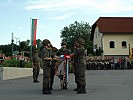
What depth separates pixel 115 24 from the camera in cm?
7062

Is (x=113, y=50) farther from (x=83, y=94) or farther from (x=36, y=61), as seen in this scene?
(x=83, y=94)

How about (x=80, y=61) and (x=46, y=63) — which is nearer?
(x=46, y=63)

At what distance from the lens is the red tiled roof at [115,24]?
2717 inches

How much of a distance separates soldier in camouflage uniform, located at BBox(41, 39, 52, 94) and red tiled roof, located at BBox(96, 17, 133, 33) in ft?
185

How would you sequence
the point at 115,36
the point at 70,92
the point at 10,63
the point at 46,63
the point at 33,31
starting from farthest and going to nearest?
the point at 115,36
the point at 33,31
the point at 10,63
the point at 70,92
the point at 46,63

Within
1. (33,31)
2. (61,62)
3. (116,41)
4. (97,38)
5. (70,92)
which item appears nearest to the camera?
(70,92)

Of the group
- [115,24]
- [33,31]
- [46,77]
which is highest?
[115,24]

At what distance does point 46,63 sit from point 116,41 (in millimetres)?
58991

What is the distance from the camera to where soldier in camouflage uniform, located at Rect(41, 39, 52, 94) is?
38.9 ft

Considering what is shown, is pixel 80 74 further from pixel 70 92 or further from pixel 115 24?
pixel 115 24

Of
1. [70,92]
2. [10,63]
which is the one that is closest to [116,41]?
[10,63]

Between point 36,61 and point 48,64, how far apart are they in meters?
6.07

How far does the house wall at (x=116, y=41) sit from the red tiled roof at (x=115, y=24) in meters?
1.09

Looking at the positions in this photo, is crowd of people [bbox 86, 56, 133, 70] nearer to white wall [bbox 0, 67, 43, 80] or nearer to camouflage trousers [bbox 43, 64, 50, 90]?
white wall [bbox 0, 67, 43, 80]
